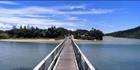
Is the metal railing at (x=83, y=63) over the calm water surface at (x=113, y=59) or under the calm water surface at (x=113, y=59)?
over

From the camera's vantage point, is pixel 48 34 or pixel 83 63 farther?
pixel 48 34

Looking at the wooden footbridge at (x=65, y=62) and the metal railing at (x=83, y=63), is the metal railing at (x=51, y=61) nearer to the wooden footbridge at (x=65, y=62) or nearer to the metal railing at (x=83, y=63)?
the wooden footbridge at (x=65, y=62)

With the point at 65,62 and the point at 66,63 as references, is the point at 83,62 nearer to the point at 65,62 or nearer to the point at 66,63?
the point at 66,63

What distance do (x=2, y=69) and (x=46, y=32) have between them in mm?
141103

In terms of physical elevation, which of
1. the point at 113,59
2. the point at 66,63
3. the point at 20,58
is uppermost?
the point at 66,63

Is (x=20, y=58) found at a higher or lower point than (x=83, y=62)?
lower

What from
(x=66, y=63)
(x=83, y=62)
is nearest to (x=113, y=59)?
(x=66, y=63)

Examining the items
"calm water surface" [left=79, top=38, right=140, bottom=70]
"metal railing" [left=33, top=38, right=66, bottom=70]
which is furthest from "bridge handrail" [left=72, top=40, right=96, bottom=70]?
"calm water surface" [left=79, top=38, right=140, bottom=70]

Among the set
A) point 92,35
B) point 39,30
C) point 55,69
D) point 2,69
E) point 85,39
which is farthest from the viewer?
point 39,30

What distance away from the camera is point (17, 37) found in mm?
185875

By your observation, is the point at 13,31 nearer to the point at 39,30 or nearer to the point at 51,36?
the point at 39,30

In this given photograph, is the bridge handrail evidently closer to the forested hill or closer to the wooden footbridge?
the wooden footbridge

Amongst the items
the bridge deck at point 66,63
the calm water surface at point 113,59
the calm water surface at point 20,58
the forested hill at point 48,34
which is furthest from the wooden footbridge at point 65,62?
the forested hill at point 48,34

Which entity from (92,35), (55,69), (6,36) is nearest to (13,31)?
(6,36)
